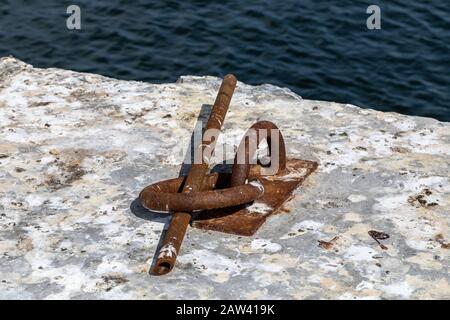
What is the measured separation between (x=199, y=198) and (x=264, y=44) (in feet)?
26.1

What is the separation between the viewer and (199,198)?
415 centimetres

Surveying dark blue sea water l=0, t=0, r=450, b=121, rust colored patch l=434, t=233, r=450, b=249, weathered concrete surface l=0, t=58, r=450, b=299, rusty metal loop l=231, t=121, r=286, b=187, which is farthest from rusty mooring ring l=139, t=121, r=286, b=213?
dark blue sea water l=0, t=0, r=450, b=121

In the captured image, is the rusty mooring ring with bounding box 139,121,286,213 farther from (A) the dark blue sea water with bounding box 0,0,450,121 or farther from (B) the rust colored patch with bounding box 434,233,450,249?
(A) the dark blue sea water with bounding box 0,0,450,121

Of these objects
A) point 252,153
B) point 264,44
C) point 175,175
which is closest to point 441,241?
point 252,153

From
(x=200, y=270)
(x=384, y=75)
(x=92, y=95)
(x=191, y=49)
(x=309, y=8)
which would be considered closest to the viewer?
(x=200, y=270)

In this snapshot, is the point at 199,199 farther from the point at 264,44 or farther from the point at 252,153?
the point at 264,44

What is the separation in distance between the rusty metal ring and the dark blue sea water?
6.37 meters

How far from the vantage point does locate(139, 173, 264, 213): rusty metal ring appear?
415 cm

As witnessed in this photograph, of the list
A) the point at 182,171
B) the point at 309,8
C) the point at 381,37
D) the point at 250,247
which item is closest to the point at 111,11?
the point at 309,8

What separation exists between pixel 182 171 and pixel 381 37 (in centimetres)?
770

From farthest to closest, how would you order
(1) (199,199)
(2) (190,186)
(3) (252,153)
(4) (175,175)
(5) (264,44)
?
(5) (264,44) < (4) (175,175) < (3) (252,153) < (2) (190,186) < (1) (199,199)

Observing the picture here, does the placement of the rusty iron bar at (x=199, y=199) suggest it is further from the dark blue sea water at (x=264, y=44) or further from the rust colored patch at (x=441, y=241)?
the dark blue sea water at (x=264, y=44)

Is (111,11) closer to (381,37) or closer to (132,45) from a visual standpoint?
(132,45)
